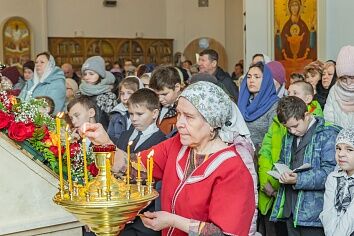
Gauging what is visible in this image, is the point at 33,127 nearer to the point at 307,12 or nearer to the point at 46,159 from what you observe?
the point at 46,159

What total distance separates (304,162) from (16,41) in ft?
45.4

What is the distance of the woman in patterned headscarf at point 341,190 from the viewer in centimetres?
384

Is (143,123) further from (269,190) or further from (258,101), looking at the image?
(258,101)

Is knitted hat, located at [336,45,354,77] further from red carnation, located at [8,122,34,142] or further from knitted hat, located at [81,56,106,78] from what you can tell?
red carnation, located at [8,122,34,142]

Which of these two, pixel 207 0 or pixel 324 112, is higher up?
pixel 207 0

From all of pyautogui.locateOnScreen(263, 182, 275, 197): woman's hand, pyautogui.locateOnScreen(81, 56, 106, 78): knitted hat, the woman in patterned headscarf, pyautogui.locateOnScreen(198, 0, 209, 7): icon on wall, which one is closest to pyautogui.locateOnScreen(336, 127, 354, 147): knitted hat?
the woman in patterned headscarf

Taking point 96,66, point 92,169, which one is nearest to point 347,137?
point 92,169

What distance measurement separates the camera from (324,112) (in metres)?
5.20

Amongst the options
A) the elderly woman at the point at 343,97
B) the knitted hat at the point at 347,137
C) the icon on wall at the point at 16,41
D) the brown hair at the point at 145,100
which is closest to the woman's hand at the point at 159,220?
the brown hair at the point at 145,100

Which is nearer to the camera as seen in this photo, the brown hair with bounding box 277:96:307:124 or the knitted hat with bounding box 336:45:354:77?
the brown hair with bounding box 277:96:307:124

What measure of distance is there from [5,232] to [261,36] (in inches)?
341

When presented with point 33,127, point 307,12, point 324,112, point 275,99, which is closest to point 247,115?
point 275,99

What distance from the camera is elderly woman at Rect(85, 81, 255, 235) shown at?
94.3 inches

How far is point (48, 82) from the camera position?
20.7ft
